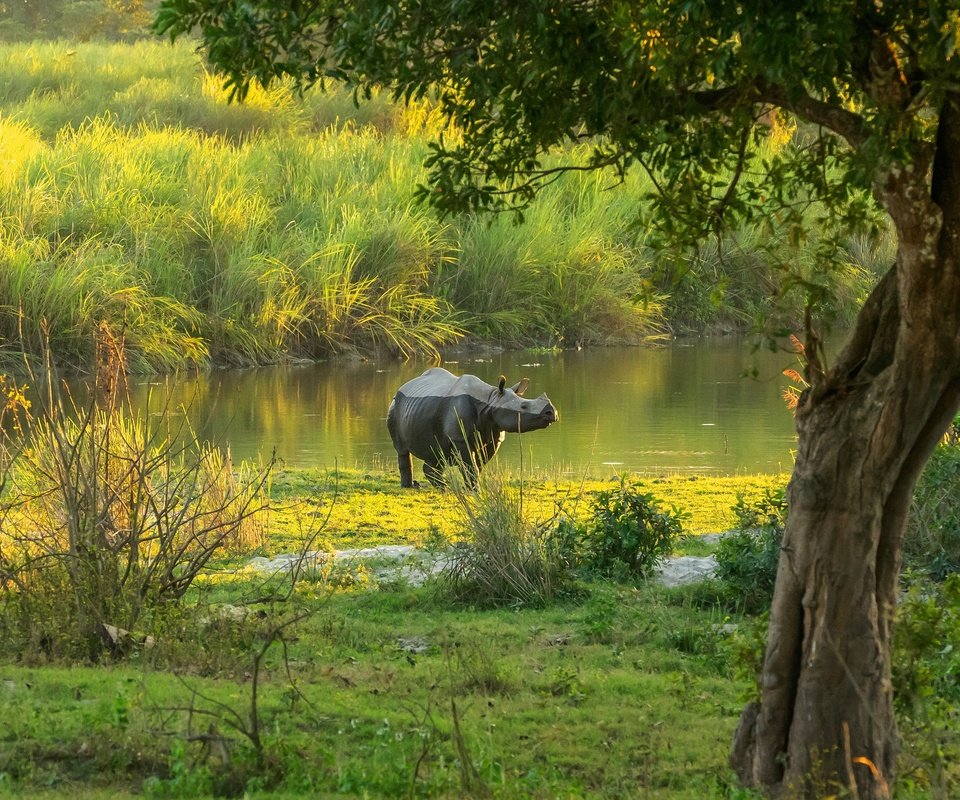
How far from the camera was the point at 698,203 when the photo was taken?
5.82 m

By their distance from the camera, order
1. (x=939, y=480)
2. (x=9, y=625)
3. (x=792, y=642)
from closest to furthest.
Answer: (x=792, y=642) → (x=9, y=625) → (x=939, y=480)

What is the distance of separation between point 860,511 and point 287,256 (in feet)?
66.7

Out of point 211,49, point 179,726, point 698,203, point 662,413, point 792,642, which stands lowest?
point 662,413

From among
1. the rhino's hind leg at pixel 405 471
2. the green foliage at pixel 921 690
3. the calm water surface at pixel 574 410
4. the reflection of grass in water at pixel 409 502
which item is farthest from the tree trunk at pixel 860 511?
the rhino's hind leg at pixel 405 471

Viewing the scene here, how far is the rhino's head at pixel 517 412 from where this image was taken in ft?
43.5

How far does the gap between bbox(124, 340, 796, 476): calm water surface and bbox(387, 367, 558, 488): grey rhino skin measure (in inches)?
16.5

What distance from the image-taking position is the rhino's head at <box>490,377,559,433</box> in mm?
13258

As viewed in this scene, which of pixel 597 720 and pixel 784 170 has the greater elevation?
pixel 784 170

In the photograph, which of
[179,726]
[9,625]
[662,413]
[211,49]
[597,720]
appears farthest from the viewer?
[662,413]

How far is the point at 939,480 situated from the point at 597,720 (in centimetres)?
383

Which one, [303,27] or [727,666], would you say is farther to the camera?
[727,666]

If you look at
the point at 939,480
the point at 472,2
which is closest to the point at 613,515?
the point at 939,480

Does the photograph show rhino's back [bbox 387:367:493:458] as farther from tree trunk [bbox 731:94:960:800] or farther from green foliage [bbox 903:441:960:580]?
tree trunk [bbox 731:94:960:800]

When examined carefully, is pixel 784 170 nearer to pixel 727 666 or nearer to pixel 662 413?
pixel 727 666
